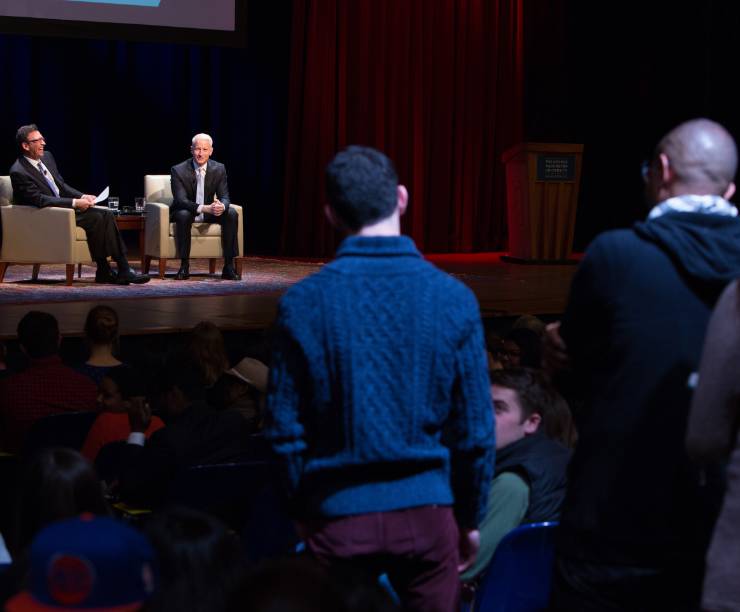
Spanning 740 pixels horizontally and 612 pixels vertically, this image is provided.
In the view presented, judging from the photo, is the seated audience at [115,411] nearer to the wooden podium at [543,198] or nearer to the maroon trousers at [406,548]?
the maroon trousers at [406,548]

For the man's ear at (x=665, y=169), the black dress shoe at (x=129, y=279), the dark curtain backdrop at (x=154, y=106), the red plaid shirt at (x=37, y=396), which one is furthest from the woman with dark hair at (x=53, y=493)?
the dark curtain backdrop at (x=154, y=106)

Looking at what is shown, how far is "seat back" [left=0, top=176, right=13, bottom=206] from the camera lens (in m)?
8.09

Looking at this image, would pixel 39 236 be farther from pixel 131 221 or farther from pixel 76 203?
pixel 131 221

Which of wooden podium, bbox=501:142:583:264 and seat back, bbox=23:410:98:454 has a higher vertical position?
wooden podium, bbox=501:142:583:264

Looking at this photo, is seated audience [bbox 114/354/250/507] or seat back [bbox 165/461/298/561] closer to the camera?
seat back [bbox 165/461/298/561]

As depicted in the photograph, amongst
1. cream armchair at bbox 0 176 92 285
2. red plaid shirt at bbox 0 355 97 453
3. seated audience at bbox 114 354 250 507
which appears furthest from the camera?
cream armchair at bbox 0 176 92 285

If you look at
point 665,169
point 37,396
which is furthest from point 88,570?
point 37,396

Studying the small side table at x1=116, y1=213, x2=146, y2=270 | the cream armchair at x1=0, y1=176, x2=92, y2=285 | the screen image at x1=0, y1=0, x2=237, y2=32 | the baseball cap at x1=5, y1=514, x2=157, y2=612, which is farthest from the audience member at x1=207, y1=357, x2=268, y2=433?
the screen image at x1=0, y1=0, x2=237, y2=32

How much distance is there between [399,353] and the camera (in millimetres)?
1724

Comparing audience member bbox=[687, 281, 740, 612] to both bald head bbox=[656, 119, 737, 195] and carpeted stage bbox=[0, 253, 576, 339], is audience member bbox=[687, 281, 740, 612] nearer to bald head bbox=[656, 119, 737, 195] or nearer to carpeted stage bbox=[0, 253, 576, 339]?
bald head bbox=[656, 119, 737, 195]

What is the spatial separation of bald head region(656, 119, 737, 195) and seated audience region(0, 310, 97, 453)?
2368 millimetres

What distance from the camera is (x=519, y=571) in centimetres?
220

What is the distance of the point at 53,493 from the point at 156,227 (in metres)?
6.87

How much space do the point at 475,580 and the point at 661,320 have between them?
870mm
